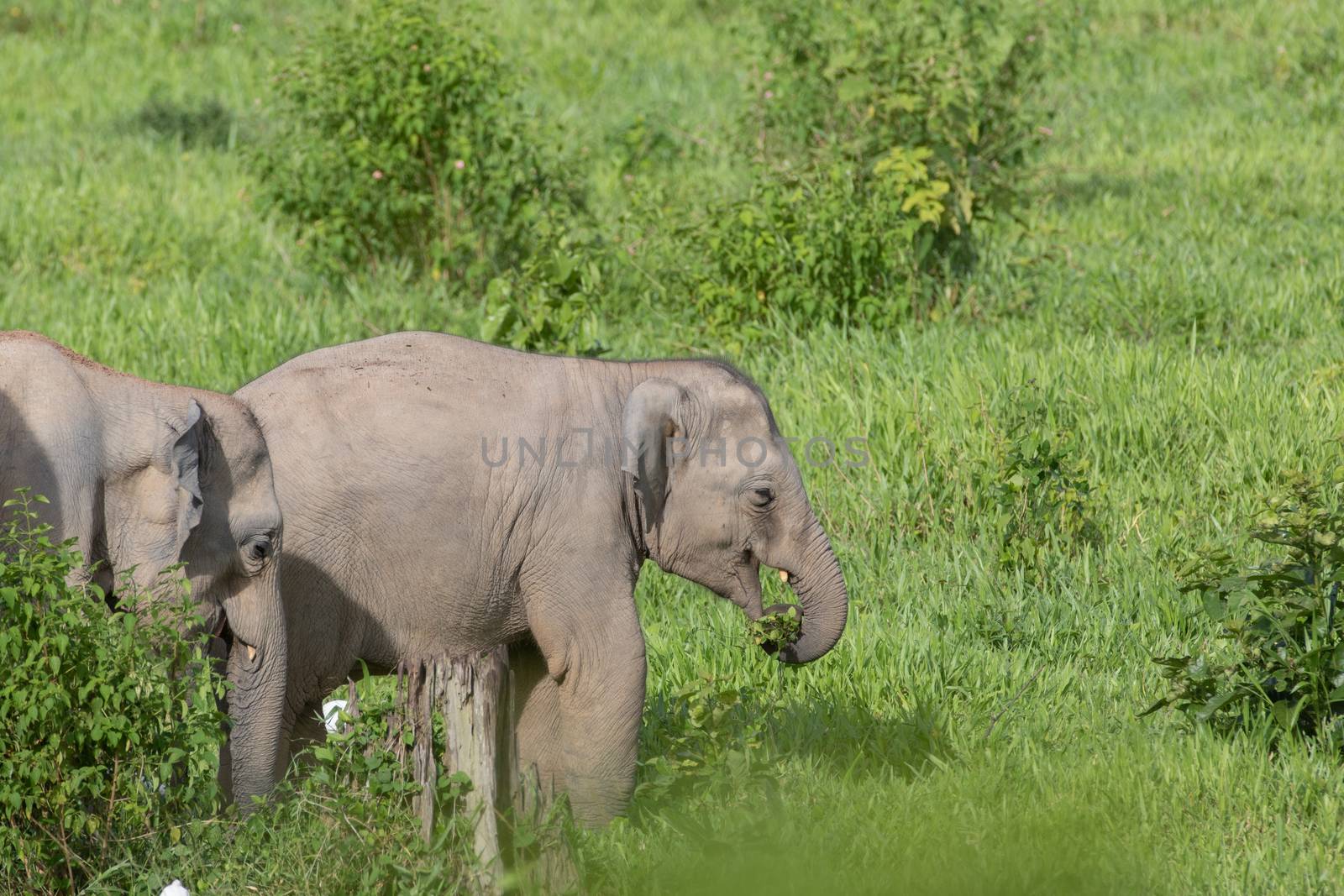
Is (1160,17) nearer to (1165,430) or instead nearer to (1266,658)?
(1165,430)

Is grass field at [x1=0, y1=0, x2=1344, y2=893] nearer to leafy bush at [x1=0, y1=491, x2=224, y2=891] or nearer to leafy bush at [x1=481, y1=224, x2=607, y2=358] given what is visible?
leafy bush at [x1=0, y1=491, x2=224, y2=891]

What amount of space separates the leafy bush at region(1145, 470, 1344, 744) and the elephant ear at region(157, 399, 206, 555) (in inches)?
124

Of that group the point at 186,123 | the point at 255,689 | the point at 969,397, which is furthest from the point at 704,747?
the point at 186,123

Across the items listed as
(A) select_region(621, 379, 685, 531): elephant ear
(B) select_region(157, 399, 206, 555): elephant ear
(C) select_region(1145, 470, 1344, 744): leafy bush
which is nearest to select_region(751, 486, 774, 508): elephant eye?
(A) select_region(621, 379, 685, 531): elephant ear

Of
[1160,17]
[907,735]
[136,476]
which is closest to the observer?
[136,476]

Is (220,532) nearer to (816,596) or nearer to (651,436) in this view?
(651,436)

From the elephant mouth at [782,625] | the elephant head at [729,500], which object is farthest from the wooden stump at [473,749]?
the elephant mouth at [782,625]

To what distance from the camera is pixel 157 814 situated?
15.2 feet

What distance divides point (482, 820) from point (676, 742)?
1152 millimetres

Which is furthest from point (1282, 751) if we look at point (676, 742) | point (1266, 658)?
point (676, 742)

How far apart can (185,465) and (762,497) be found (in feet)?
5.95

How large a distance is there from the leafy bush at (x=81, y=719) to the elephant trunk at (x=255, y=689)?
0.13 m

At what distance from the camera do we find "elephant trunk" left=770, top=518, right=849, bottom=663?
558 centimetres

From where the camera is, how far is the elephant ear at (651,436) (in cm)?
527
